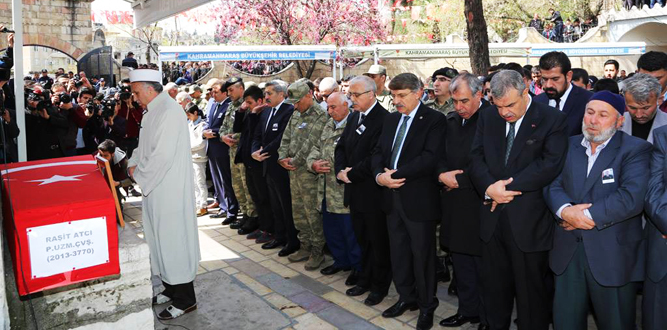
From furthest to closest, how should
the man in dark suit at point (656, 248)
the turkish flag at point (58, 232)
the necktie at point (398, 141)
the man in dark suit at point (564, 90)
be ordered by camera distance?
the man in dark suit at point (564, 90) < the necktie at point (398, 141) < the man in dark suit at point (656, 248) < the turkish flag at point (58, 232)

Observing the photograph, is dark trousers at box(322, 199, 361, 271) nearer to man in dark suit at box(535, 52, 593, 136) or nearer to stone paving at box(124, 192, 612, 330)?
stone paving at box(124, 192, 612, 330)

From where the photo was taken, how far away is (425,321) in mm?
3904

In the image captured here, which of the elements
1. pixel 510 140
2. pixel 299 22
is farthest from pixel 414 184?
pixel 299 22

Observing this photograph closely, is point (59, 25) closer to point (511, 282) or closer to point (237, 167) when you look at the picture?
point (237, 167)

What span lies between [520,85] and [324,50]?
38.4 feet

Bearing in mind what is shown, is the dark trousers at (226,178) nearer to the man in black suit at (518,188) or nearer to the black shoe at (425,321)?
the black shoe at (425,321)

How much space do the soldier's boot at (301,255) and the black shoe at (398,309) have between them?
1626 millimetres

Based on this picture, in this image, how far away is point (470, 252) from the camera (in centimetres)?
378

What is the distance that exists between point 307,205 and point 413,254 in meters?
1.68

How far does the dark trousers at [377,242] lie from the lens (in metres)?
4.43

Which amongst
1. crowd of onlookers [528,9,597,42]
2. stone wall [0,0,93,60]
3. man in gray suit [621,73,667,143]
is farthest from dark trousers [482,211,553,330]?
crowd of onlookers [528,9,597,42]

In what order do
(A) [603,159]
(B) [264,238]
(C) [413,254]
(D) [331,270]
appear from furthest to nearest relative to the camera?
(B) [264,238], (D) [331,270], (C) [413,254], (A) [603,159]

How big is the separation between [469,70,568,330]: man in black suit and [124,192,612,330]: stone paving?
2.39 ft

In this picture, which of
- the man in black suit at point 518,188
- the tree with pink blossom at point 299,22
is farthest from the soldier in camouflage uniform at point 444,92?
the tree with pink blossom at point 299,22
